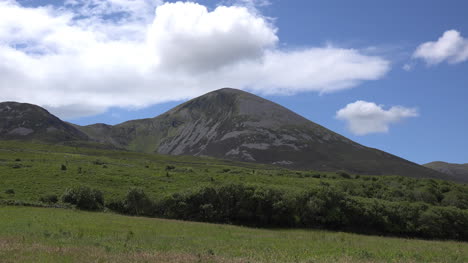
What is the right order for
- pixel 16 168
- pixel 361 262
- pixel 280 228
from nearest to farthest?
1. pixel 361 262
2. pixel 280 228
3. pixel 16 168

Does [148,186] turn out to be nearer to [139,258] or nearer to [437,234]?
[437,234]

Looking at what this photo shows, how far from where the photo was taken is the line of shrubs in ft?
185

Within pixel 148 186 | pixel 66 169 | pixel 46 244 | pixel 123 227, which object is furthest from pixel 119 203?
pixel 46 244

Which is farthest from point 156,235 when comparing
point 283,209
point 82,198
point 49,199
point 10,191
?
point 10,191

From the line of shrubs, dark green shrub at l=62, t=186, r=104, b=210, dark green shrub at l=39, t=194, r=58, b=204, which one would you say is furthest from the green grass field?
dark green shrub at l=62, t=186, r=104, b=210

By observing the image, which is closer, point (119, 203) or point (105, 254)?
point (105, 254)

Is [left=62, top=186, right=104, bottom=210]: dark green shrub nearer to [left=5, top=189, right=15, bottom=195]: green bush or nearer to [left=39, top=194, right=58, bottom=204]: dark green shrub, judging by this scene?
[left=39, top=194, right=58, bottom=204]: dark green shrub

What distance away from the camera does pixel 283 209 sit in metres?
56.6

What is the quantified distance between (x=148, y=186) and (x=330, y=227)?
3354 centimetres

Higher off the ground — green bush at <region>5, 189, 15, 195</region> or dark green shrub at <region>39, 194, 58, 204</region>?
green bush at <region>5, 189, 15, 195</region>

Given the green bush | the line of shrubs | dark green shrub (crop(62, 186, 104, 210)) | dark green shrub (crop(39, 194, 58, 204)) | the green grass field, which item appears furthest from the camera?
the green bush

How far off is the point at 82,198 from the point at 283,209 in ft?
97.5

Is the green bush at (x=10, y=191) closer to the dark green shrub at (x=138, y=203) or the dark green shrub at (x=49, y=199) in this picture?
the dark green shrub at (x=49, y=199)

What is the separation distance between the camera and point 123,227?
37.0 m
